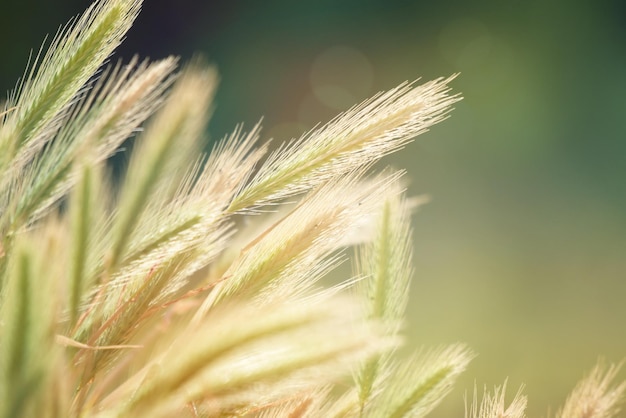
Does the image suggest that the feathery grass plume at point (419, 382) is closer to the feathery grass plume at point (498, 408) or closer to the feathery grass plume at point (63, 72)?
the feathery grass plume at point (498, 408)

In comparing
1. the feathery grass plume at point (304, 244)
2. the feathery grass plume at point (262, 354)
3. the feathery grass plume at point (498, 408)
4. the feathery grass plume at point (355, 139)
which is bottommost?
the feathery grass plume at point (498, 408)

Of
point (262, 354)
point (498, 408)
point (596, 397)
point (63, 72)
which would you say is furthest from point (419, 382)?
point (63, 72)

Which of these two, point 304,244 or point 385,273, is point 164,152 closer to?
point 304,244

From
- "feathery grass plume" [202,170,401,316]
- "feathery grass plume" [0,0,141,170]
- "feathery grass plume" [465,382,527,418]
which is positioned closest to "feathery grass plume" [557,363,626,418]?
"feathery grass plume" [465,382,527,418]

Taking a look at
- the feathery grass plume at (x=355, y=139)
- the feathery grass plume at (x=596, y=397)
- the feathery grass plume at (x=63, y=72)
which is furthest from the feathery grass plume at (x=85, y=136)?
the feathery grass plume at (x=596, y=397)

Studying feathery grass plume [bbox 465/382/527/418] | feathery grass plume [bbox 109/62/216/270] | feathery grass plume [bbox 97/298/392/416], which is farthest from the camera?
feathery grass plume [bbox 465/382/527/418]

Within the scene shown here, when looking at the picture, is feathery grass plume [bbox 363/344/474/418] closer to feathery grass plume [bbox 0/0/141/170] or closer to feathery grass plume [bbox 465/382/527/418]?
feathery grass plume [bbox 465/382/527/418]
